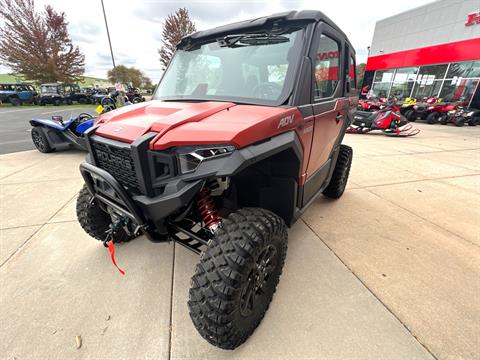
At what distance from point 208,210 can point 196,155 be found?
498 mm

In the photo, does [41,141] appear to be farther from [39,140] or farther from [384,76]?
[384,76]

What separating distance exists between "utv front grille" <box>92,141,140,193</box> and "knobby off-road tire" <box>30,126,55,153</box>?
234 inches

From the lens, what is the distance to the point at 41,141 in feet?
20.5

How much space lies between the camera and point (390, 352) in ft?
4.98

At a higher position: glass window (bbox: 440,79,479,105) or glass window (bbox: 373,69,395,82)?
glass window (bbox: 373,69,395,82)

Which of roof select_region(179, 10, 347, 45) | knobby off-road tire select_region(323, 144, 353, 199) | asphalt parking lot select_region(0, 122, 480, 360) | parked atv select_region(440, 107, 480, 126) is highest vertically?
roof select_region(179, 10, 347, 45)

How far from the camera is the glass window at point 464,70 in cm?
1451

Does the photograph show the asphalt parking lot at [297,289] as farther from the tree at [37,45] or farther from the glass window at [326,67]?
the tree at [37,45]

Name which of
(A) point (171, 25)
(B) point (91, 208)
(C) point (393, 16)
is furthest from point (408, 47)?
(B) point (91, 208)

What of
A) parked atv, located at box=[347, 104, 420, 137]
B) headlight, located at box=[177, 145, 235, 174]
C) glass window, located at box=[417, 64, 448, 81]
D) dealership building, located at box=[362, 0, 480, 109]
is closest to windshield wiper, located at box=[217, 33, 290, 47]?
headlight, located at box=[177, 145, 235, 174]

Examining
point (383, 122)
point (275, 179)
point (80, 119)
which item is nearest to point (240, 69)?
point (275, 179)

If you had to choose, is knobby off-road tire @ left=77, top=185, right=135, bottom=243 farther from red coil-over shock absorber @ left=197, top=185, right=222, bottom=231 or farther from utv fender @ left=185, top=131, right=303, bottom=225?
utv fender @ left=185, top=131, right=303, bottom=225

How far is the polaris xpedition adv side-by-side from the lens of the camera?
4.42 ft

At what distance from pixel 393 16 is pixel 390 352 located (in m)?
27.3
